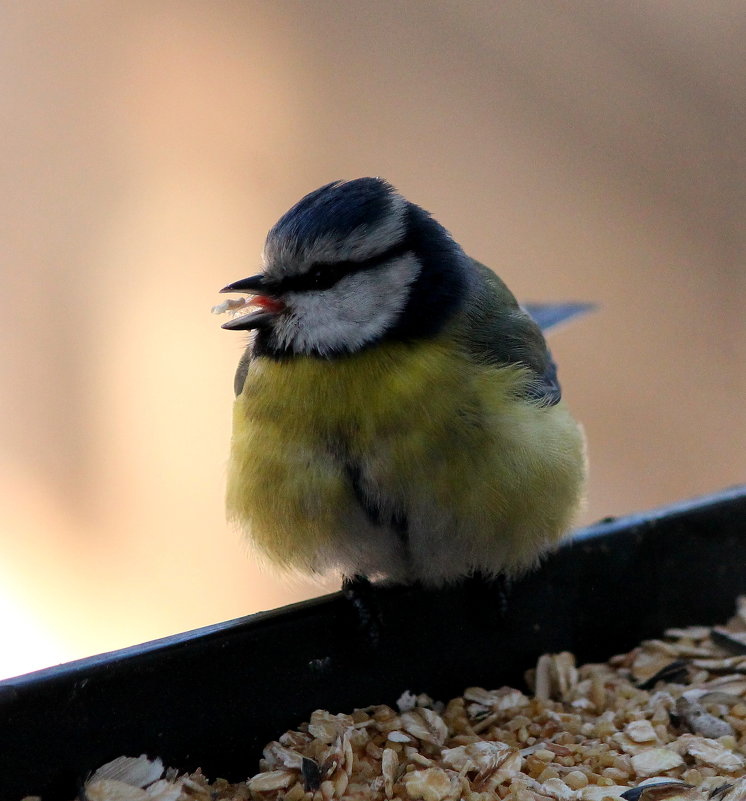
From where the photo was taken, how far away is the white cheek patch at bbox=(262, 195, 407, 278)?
5.82 ft

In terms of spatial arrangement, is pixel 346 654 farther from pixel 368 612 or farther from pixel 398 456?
pixel 398 456

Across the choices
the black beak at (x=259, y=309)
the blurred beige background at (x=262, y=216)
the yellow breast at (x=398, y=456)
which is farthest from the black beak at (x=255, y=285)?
the blurred beige background at (x=262, y=216)

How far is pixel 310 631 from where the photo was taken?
1.74 metres

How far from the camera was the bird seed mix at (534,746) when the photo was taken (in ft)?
5.16

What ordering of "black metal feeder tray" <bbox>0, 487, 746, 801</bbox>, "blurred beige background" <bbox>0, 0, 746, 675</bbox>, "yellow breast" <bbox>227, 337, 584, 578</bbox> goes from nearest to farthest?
"black metal feeder tray" <bbox>0, 487, 746, 801</bbox> → "yellow breast" <bbox>227, 337, 584, 578</bbox> → "blurred beige background" <bbox>0, 0, 746, 675</bbox>

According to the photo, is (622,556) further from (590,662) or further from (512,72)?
(512,72)

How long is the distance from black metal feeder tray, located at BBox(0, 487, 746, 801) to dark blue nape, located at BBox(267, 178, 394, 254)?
1.96 feet

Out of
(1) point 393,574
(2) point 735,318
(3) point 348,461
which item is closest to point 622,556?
(1) point 393,574

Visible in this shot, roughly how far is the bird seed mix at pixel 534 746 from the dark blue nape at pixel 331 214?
762 mm

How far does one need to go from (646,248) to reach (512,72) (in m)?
0.93

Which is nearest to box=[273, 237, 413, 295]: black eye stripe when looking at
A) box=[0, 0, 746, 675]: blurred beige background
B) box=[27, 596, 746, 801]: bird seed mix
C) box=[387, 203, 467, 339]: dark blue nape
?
box=[387, 203, 467, 339]: dark blue nape

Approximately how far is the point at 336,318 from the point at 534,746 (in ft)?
2.49

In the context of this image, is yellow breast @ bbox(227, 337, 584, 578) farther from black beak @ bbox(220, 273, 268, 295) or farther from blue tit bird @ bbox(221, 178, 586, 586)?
black beak @ bbox(220, 273, 268, 295)

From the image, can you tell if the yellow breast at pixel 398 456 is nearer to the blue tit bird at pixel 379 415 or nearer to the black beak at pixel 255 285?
the blue tit bird at pixel 379 415
